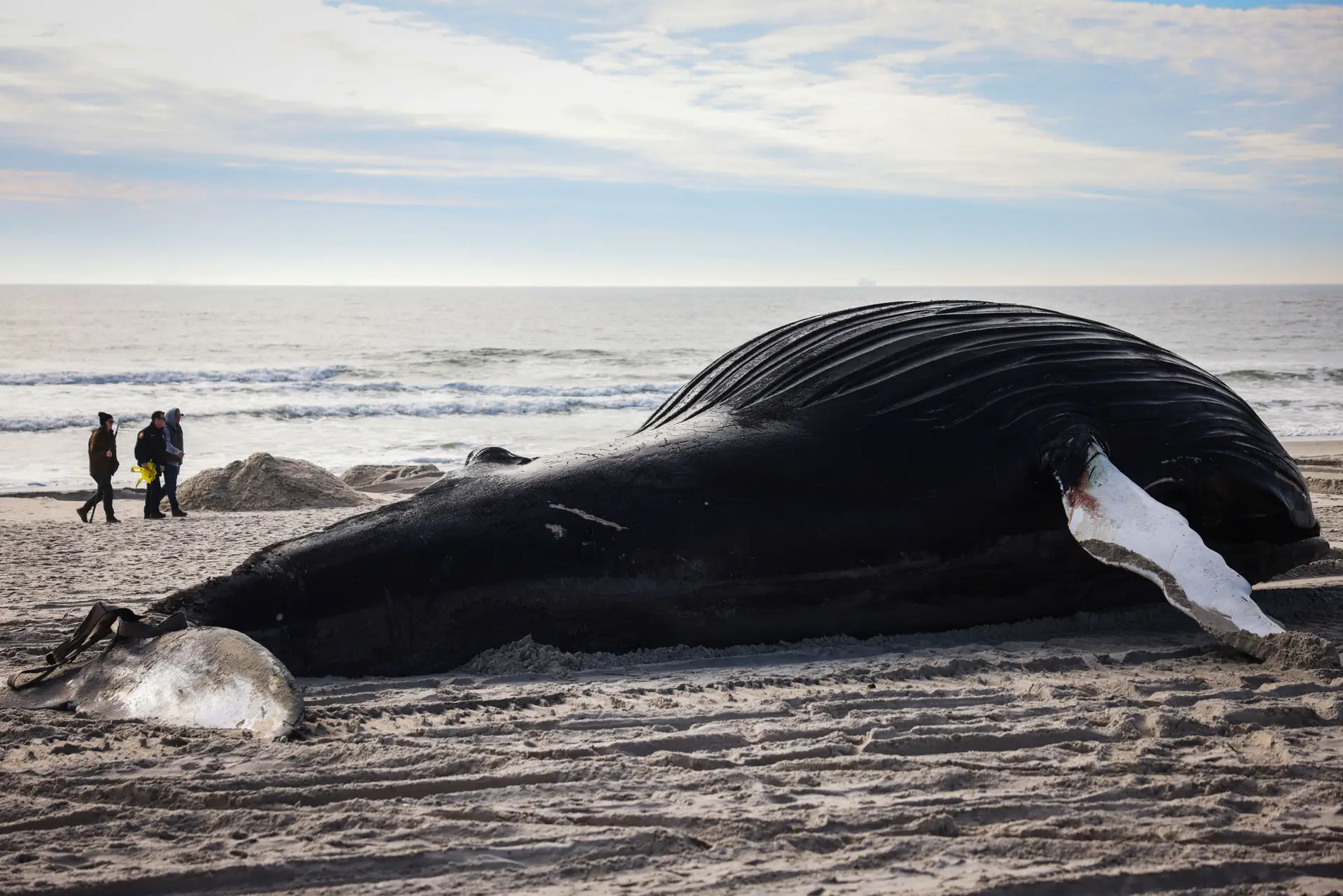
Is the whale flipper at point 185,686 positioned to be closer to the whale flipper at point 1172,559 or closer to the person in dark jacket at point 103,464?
the whale flipper at point 1172,559

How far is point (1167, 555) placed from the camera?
4777 mm

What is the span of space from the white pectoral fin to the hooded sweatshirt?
39.2ft

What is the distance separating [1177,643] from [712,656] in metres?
2.17

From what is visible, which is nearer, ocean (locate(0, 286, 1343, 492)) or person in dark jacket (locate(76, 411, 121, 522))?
person in dark jacket (locate(76, 411, 121, 522))

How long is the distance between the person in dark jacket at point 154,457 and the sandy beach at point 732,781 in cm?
886

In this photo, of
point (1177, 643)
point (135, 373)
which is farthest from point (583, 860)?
point (135, 373)

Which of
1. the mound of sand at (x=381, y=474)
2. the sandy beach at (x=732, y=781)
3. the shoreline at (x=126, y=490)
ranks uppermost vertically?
the sandy beach at (x=732, y=781)

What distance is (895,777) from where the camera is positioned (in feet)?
11.6

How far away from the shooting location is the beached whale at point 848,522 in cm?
483

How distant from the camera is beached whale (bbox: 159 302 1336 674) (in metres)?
4.83

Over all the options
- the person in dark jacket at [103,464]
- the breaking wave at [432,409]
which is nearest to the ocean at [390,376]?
the breaking wave at [432,409]

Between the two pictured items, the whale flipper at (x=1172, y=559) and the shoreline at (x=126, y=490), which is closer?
the whale flipper at (x=1172, y=559)

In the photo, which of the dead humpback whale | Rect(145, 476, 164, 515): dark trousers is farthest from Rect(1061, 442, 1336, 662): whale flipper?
Rect(145, 476, 164, 515): dark trousers

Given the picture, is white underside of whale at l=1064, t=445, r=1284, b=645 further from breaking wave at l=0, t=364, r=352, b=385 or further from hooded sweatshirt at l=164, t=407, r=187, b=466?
breaking wave at l=0, t=364, r=352, b=385
